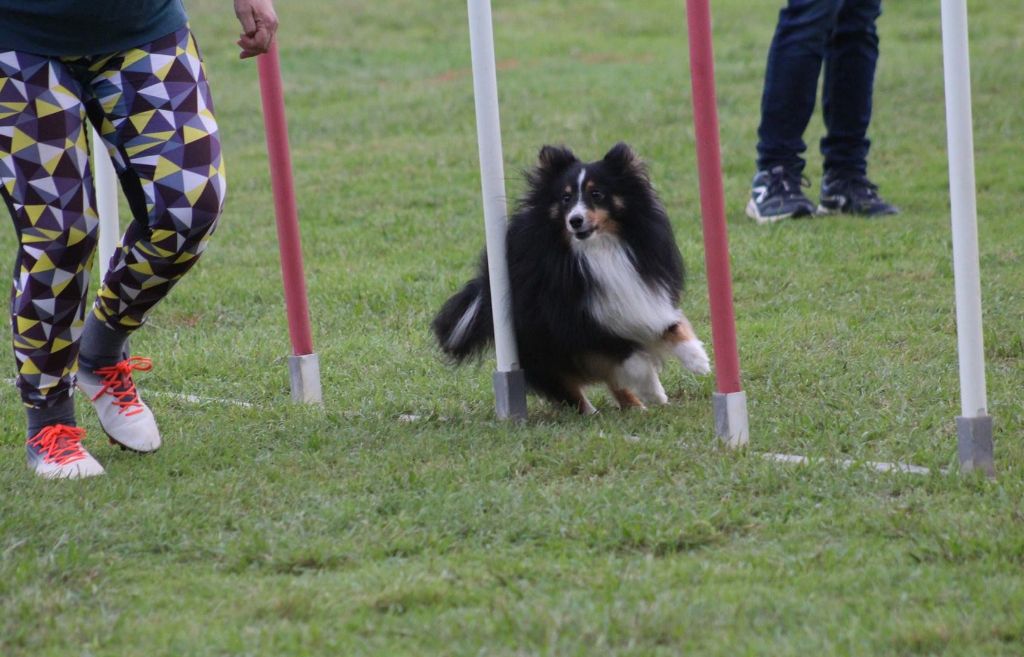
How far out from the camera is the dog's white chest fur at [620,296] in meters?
3.78

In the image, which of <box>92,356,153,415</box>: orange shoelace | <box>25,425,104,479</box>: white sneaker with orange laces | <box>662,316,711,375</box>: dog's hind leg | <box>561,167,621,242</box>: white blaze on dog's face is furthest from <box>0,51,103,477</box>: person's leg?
<box>662,316,711,375</box>: dog's hind leg

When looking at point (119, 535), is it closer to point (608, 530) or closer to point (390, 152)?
point (608, 530)

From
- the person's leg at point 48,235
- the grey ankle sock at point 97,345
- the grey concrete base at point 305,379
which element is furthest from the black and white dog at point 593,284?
the person's leg at point 48,235

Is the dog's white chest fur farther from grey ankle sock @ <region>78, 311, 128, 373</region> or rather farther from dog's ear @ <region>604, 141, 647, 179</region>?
grey ankle sock @ <region>78, 311, 128, 373</region>

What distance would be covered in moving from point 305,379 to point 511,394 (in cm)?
68

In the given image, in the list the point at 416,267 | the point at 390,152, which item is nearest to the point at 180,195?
the point at 416,267

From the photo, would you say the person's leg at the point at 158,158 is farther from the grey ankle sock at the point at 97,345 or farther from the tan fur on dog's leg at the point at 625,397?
the tan fur on dog's leg at the point at 625,397

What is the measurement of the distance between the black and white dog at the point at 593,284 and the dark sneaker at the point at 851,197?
277 centimetres

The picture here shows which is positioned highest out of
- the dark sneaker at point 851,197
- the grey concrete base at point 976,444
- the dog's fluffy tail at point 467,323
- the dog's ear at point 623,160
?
the dog's ear at point 623,160

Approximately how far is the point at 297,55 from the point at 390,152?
473cm

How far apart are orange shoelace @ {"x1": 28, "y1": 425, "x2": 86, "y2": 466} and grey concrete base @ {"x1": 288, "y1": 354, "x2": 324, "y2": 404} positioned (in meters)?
0.83

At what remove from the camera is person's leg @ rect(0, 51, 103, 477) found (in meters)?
2.98

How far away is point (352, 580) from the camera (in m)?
2.52

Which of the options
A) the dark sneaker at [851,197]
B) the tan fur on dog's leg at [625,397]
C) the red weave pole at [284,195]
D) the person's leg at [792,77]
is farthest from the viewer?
the dark sneaker at [851,197]
